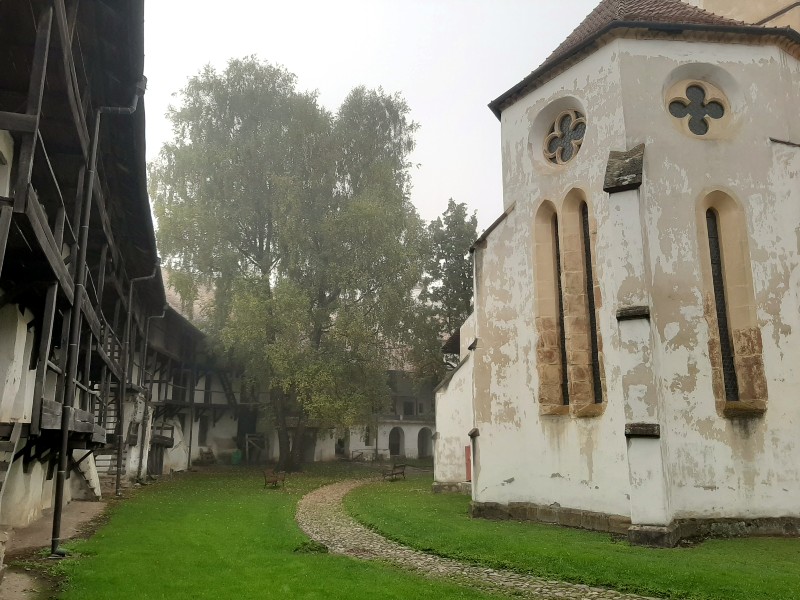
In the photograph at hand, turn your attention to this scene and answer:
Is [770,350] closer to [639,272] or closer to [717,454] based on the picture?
[717,454]

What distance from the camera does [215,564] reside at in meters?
8.94

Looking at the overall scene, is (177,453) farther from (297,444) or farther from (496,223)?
(496,223)

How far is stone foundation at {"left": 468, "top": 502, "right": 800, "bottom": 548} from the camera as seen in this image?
10.2 metres

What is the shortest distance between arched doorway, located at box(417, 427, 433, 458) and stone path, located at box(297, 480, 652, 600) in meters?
29.6

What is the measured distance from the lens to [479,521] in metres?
13.0

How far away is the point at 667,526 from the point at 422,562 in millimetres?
4111

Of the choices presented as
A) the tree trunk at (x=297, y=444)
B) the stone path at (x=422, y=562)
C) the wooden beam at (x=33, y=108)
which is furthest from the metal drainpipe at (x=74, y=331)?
the tree trunk at (x=297, y=444)

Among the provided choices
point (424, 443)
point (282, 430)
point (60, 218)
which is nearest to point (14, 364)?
point (60, 218)

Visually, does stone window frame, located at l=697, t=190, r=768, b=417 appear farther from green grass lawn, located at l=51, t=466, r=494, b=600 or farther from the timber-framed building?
the timber-framed building

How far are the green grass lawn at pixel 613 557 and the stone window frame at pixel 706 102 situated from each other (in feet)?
25.1

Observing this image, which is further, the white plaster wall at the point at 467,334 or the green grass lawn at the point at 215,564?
the white plaster wall at the point at 467,334

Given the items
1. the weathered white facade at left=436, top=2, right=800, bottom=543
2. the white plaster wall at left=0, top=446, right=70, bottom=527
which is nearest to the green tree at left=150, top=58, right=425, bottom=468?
the white plaster wall at left=0, top=446, right=70, bottom=527

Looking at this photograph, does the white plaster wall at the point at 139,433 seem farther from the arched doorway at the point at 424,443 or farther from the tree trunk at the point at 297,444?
the arched doorway at the point at 424,443

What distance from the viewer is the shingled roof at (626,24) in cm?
1256
